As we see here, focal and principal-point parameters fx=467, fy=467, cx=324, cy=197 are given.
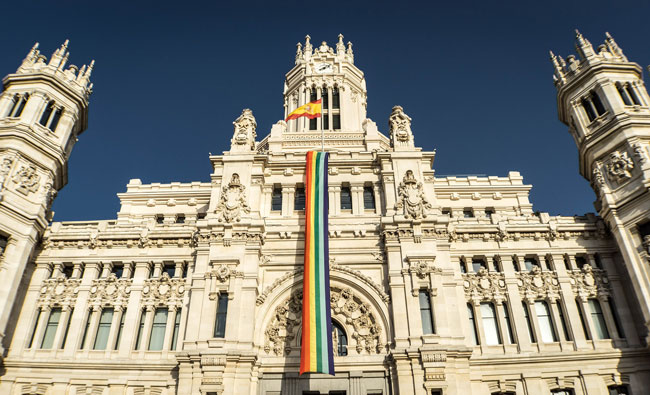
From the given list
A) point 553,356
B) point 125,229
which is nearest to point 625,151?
point 553,356

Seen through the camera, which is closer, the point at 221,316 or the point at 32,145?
the point at 221,316

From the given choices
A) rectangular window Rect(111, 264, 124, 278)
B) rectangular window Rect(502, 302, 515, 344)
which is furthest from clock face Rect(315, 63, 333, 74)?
rectangular window Rect(502, 302, 515, 344)

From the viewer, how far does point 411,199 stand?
35.1 m

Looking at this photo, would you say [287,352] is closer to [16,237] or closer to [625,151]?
[16,237]

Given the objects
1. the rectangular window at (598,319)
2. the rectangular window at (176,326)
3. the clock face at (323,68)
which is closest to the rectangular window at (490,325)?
the rectangular window at (598,319)

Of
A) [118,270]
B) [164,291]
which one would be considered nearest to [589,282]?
[164,291]

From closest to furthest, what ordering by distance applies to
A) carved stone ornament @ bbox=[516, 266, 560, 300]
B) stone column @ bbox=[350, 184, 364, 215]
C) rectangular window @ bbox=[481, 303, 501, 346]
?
rectangular window @ bbox=[481, 303, 501, 346], carved stone ornament @ bbox=[516, 266, 560, 300], stone column @ bbox=[350, 184, 364, 215]

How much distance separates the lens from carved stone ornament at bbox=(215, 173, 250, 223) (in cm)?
3462

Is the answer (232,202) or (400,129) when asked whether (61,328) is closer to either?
(232,202)

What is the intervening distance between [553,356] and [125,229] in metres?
32.9

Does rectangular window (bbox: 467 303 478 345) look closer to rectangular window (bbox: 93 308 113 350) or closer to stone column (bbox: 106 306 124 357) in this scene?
stone column (bbox: 106 306 124 357)

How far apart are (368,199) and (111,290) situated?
2068cm

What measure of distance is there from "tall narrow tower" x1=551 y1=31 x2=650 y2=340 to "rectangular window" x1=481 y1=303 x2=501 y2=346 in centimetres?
909

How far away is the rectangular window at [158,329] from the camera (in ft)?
107
